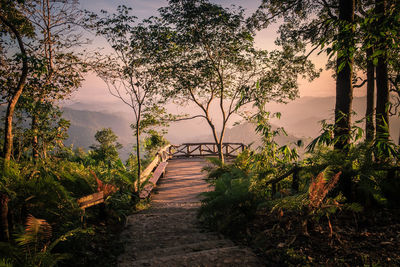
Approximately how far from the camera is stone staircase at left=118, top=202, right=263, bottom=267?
92.0 inches

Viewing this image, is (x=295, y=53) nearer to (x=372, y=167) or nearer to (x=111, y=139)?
(x=372, y=167)

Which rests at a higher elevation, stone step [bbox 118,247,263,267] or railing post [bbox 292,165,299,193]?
railing post [bbox 292,165,299,193]

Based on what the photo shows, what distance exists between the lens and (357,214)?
2.89 metres

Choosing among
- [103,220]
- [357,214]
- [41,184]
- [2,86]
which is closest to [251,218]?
[357,214]

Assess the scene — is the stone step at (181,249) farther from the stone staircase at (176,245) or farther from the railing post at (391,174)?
the railing post at (391,174)

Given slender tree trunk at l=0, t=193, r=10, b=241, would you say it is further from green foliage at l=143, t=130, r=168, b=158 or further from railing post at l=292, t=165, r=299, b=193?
green foliage at l=143, t=130, r=168, b=158

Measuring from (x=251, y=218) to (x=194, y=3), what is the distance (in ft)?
29.2

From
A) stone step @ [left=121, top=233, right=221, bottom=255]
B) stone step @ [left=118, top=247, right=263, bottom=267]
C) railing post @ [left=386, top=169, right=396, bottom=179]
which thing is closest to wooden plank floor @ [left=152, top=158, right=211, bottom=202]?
stone step @ [left=121, top=233, right=221, bottom=255]

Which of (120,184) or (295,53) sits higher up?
(295,53)

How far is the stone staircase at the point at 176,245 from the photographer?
2.34m

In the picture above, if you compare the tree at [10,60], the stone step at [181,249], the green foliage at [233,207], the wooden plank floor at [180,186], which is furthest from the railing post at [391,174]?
the tree at [10,60]

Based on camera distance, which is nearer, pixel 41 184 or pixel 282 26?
pixel 41 184

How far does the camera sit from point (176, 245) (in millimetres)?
3184

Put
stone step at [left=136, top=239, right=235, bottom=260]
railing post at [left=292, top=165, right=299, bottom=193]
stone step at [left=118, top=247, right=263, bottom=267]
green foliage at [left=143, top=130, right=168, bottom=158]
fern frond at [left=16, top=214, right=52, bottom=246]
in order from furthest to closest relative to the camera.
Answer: green foliage at [left=143, top=130, right=168, bottom=158]
railing post at [left=292, top=165, right=299, bottom=193]
stone step at [left=136, top=239, right=235, bottom=260]
stone step at [left=118, top=247, right=263, bottom=267]
fern frond at [left=16, top=214, right=52, bottom=246]
